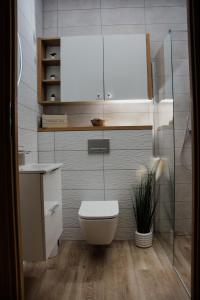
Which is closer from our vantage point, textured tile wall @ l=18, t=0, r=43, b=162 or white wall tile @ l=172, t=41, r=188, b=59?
white wall tile @ l=172, t=41, r=188, b=59

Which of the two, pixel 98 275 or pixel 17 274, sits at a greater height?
pixel 17 274

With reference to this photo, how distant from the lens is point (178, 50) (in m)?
1.89

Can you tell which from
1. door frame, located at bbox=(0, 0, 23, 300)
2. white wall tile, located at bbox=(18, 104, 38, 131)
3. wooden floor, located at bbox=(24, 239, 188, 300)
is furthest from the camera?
white wall tile, located at bbox=(18, 104, 38, 131)

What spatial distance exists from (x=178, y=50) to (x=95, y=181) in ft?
4.85

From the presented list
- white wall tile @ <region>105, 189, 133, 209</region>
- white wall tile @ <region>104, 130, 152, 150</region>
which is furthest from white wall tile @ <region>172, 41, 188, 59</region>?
white wall tile @ <region>105, 189, 133, 209</region>

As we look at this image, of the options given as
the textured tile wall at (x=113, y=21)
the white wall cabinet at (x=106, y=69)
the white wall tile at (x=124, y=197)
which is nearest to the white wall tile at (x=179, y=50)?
the white wall cabinet at (x=106, y=69)

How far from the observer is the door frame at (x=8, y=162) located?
105cm

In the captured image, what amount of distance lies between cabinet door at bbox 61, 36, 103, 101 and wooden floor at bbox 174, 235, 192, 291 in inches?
65.5

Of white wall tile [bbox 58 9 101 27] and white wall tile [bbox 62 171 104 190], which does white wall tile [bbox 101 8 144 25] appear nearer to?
white wall tile [bbox 58 9 101 27]

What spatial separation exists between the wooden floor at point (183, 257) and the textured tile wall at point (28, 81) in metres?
1.53

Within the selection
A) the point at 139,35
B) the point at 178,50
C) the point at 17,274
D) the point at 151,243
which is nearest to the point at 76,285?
the point at 17,274

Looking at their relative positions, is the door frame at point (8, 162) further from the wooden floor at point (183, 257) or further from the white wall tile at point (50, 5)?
the white wall tile at point (50, 5)

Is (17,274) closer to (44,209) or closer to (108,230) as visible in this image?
(44,209)

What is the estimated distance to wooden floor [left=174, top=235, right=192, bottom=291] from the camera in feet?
5.17
